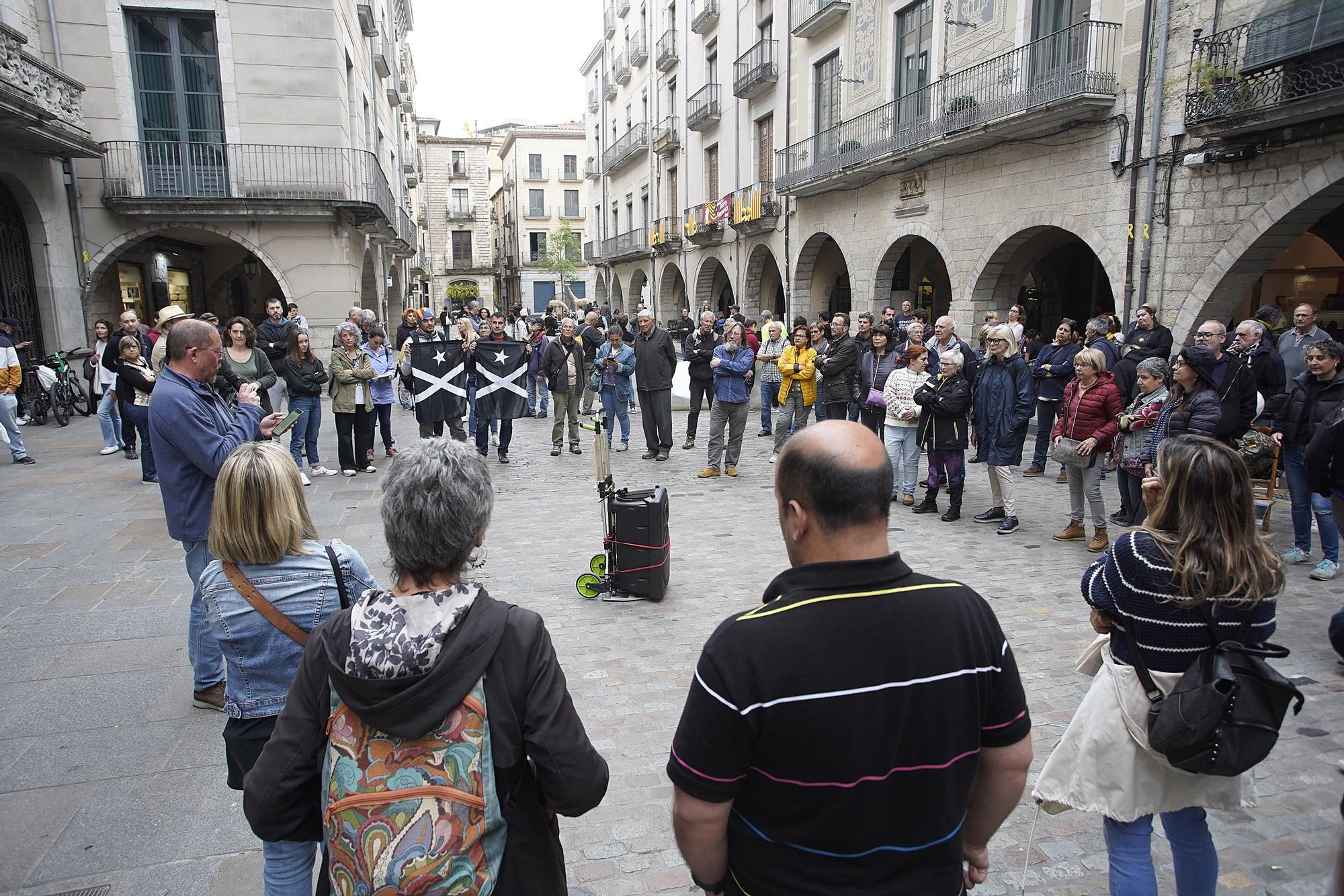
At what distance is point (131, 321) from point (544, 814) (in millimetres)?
9897

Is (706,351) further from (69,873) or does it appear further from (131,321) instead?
(69,873)

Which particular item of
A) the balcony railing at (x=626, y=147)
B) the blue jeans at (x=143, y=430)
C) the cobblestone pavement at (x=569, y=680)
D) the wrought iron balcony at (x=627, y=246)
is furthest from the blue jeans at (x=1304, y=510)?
the balcony railing at (x=626, y=147)

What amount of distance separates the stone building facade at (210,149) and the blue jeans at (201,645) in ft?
46.2

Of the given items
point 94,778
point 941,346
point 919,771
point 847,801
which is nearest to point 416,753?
point 847,801

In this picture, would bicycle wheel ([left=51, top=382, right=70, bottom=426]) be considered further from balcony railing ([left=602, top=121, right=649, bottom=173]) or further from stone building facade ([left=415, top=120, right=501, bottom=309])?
stone building facade ([left=415, top=120, right=501, bottom=309])

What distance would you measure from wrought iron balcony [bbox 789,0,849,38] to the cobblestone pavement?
14.5 meters

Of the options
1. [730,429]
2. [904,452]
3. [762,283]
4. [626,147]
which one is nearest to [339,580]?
[904,452]

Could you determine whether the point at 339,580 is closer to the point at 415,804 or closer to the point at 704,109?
the point at 415,804

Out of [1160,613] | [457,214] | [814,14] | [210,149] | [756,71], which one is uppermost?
[457,214]

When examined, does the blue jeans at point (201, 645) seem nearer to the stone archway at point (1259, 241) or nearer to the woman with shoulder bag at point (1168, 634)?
the woman with shoulder bag at point (1168, 634)

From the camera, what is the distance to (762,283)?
2602cm

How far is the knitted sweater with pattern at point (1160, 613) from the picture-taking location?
7.67ft

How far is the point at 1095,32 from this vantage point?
1198 centimetres

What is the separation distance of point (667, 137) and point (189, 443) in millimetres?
29716
